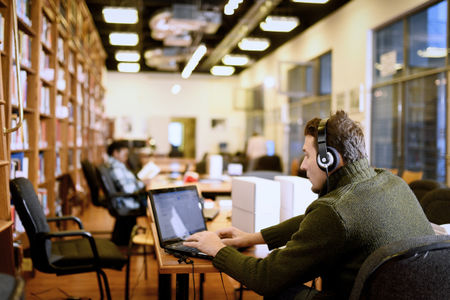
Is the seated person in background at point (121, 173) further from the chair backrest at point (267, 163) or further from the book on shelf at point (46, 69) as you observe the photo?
the chair backrest at point (267, 163)

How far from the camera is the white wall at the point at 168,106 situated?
1443 centimetres

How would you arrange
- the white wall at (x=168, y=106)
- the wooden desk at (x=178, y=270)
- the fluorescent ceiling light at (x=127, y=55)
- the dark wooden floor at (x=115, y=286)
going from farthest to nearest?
1. the white wall at (x=168, y=106)
2. the fluorescent ceiling light at (x=127, y=55)
3. the dark wooden floor at (x=115, y=286)
4. the wooden desk at (x=178, y=270)

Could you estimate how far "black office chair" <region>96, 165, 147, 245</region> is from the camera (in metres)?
4.50

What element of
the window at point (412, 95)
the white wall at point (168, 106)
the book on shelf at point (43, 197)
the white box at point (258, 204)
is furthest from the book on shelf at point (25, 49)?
the white wall at point (168, 106)

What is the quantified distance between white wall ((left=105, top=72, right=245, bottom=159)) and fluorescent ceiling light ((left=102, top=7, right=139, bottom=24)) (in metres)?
7.15

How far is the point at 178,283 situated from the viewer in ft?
5.65

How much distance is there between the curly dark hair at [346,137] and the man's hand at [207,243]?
58cm

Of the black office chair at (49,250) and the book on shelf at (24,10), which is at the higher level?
the book on shelf at (24,10)

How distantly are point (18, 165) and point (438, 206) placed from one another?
3.09 meters

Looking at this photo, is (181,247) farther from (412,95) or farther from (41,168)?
(412,95)

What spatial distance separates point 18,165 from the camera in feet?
11.6

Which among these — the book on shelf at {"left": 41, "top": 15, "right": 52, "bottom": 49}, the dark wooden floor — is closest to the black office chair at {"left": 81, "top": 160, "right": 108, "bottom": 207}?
the dark wooden floor

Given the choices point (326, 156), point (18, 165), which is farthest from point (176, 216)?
point (18, 165)

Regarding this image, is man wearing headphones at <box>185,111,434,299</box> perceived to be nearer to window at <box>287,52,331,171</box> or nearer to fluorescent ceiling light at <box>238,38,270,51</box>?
window at <box>287,52,331,171</box>
